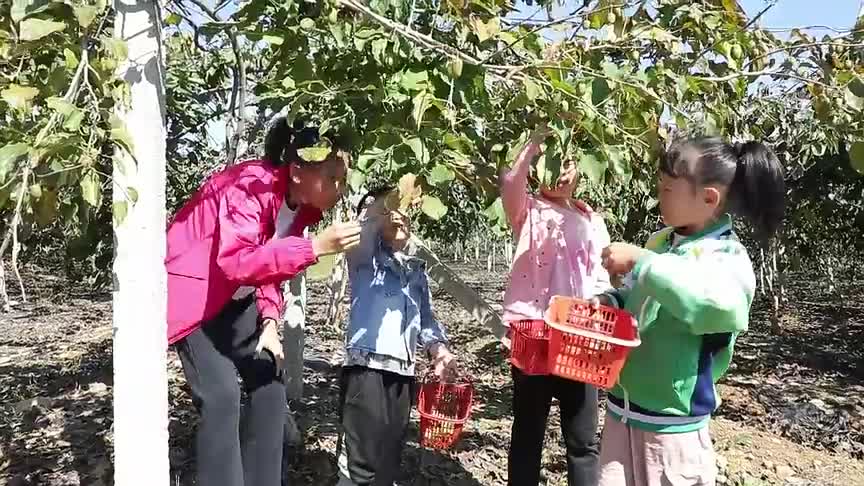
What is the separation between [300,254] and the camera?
1792 millimetres

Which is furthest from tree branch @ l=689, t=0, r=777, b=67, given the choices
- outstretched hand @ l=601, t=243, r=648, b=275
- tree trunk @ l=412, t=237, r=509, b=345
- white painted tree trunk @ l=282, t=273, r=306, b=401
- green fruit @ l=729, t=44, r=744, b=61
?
white painted tree trunk @ l=282, t=273, r=306, b=401

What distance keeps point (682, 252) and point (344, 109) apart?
2.85ft

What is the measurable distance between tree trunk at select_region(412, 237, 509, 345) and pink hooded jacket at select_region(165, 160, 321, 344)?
967 millimetres

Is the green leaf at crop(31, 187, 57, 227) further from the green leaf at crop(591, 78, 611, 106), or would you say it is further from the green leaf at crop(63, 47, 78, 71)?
the green leaf at crop(591, 78, 611, 106)

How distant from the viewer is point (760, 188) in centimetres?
171

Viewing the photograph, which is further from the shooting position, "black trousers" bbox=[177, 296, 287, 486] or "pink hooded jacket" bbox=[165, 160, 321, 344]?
"black trousers" bbox=[177, 296, 287, 486]

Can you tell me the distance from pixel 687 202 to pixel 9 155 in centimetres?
135

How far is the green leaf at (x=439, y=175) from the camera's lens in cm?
153

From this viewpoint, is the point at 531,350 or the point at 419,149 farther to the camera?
the point at 531,350

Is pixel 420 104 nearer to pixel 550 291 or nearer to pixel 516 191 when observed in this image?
pixel 516 191

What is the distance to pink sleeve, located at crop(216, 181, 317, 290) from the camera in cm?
179

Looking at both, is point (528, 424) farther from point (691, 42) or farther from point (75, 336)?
point (75, 336)

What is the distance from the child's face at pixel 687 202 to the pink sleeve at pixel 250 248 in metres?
0.83

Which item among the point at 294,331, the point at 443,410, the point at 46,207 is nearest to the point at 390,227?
the point at 443,410
